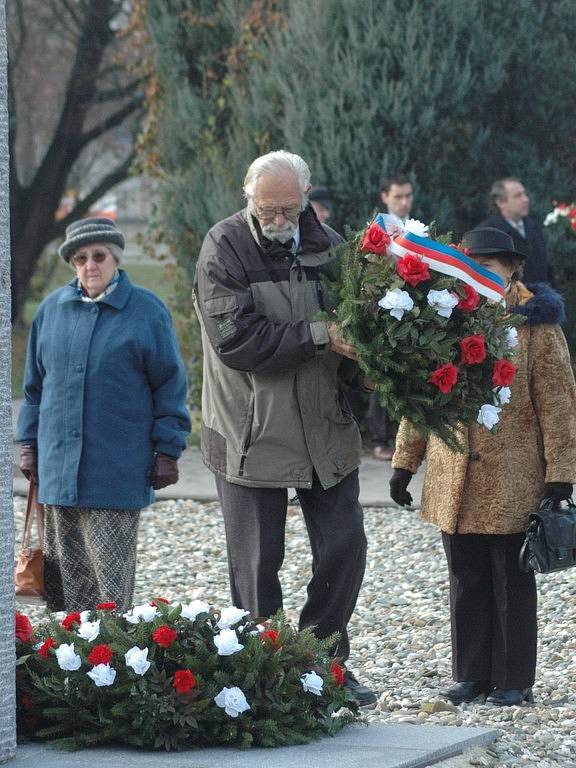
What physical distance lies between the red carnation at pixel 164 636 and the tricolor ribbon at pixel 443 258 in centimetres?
139

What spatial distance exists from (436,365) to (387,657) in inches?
79.5

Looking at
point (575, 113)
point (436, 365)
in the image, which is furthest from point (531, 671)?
point (575, 113)

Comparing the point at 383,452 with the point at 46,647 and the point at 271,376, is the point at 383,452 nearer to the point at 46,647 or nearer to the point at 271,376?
the point at 271,376

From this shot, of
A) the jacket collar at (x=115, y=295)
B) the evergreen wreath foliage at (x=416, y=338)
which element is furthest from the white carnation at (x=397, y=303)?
the jacket collar at (x=115, y=295)

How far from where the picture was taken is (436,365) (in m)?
4.71

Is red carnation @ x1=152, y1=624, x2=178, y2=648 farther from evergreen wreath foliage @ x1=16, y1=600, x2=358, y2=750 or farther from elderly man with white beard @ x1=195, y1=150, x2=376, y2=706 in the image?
elderly man with white beard @ x1=195, y1=150, x2=376, y2=706

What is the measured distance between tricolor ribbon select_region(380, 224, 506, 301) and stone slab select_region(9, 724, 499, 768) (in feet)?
4.62

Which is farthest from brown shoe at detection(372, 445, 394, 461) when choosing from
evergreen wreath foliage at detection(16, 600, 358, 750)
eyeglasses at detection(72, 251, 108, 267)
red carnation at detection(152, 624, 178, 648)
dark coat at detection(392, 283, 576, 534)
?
red carnation at detection(152, 624, 178, 648)

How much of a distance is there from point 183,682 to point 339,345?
49.5 inches

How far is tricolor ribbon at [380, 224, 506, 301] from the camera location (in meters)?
4.74

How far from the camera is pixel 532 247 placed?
34.6 ft

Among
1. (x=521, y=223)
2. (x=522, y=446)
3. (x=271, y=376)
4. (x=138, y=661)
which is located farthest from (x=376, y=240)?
(x=521, y=223)

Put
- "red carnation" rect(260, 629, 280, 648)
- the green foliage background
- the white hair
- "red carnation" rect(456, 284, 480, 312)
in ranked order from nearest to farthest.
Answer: "red carnation" rect(260, 629, 280, 648)
"red carnation" rect(456, 284, 480, 312)
the white hair
the green foliage background

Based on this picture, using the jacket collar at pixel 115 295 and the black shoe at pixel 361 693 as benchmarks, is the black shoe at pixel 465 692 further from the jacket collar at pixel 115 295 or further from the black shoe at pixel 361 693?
the jacket collar at pixel 115 295
